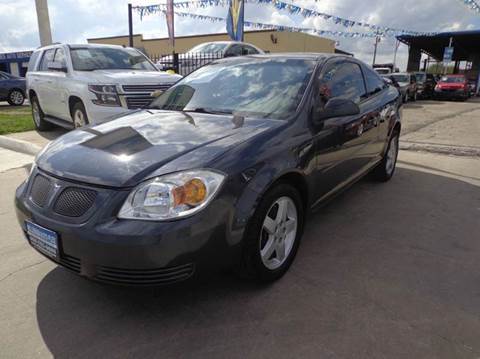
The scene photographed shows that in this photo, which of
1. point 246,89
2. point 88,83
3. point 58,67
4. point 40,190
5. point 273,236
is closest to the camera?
point 40,190

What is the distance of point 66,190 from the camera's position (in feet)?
7.71

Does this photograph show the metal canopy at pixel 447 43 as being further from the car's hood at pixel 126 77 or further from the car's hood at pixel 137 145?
the car's hood at pixel 137 145

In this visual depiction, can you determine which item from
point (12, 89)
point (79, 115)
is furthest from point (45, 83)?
point (12, 89)

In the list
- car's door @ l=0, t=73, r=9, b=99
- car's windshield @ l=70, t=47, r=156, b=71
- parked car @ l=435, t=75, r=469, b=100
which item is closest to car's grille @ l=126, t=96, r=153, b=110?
Answer: car's windshield @ l=70, t=47, r=156, b=71

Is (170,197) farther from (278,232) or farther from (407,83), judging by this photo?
(407,83)

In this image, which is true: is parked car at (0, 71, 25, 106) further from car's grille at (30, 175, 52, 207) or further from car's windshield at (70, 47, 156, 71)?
car's grille at (30, 175, 52, 207)

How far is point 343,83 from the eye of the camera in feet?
12.8

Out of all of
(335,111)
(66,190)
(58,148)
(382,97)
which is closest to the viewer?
(66,190)

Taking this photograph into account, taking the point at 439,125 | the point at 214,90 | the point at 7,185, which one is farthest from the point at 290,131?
the point at 439,125

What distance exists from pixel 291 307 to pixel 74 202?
4.94ft

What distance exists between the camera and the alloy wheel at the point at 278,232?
2701mm

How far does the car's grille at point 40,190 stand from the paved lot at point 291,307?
0.69 m

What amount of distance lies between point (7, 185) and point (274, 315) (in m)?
4.32

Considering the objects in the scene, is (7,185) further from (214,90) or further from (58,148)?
(214,90)
